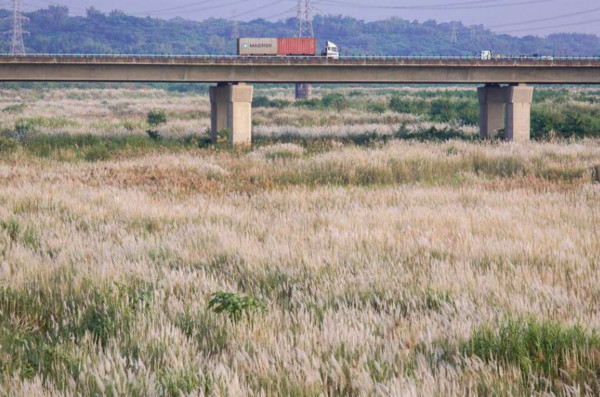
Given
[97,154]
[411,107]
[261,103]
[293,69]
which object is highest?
[293,69]

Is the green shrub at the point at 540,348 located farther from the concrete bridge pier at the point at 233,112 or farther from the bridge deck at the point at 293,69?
the bridge deck at the point at 293,69

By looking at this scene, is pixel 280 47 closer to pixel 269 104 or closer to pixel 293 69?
pixel 293 69

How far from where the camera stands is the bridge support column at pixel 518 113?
129ft

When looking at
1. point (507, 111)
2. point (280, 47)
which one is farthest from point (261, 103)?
point (507, 111)

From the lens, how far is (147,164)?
23812 mm

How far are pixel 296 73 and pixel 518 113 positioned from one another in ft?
40.5

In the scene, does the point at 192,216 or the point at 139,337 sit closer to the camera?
the point at 139,337

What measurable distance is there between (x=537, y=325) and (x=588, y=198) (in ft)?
35.9

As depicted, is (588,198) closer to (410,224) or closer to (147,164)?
(410,224)

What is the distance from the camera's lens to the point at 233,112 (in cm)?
3816

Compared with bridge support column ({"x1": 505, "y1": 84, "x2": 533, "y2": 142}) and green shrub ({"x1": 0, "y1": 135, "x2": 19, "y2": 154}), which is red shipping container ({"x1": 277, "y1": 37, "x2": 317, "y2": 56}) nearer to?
bridge support column ({"x1": 505, "y1": 84, "x2": 533, "y2": 142})

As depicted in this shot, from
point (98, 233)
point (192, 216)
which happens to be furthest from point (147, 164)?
point (98, 233)

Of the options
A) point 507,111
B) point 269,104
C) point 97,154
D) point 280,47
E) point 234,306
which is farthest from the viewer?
point 269,104

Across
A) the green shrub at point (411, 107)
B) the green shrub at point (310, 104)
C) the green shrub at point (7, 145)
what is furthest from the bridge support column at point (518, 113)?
the green shrub at point (310, 104)
